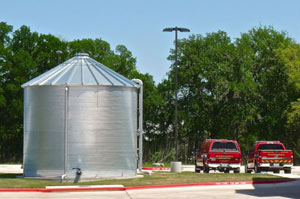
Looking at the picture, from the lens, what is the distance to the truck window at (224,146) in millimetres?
40625

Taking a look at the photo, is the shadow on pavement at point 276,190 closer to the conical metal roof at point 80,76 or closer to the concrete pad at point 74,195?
the concrete pad at point 74,195

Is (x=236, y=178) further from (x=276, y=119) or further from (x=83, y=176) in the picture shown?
(x=276, y=119)

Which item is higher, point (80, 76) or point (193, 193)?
point (80, 76)

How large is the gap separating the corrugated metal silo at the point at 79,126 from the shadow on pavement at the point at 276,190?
27.6ft

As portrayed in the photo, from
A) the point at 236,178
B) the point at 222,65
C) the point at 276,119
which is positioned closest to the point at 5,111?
the point at 222,65

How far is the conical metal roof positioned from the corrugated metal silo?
52 millimetres

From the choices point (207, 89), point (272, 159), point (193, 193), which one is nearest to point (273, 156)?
point (272, 159)

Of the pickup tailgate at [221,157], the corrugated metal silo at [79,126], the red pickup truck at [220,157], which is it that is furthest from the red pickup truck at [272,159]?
the corrugated metal silo at [79,126]

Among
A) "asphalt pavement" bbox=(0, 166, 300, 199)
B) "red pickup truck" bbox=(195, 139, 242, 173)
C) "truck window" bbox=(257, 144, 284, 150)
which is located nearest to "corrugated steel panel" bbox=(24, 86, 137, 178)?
"asphalt pavement" bbox=(0, 166, 300, 199)

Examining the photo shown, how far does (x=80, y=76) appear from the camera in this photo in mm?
34219

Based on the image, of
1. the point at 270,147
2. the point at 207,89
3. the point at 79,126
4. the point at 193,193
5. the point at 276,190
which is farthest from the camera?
the point at 207,89

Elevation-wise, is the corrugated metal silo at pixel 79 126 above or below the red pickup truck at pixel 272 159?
above

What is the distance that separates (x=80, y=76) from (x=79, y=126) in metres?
2.90

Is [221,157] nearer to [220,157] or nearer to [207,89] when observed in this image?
[220,157]
